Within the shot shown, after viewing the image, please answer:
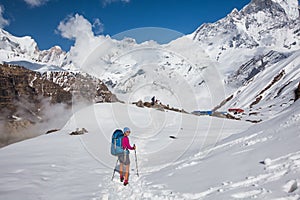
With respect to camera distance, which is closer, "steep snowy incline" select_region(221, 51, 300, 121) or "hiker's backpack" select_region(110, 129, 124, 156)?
"hiker's backpack" select_region(110, 129, 124, 156)

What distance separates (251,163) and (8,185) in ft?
30.4

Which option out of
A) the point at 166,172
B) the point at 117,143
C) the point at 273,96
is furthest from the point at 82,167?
the point at 273,96

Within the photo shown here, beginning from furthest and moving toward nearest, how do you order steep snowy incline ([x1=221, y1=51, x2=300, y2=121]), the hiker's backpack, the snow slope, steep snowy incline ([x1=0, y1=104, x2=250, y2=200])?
steep snowy incline ([x1=221, y1=51, x2=300, y2=121]), the hiker's backpack, steep snowy incline ([x1=0, y1=104, x2=250, y2=200]), the snow slope

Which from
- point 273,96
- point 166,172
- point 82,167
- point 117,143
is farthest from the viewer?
point 273,96

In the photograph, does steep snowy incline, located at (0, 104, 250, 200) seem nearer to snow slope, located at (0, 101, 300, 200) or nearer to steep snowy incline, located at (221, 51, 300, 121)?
snow slope, located at (0, 101, 300, 200)

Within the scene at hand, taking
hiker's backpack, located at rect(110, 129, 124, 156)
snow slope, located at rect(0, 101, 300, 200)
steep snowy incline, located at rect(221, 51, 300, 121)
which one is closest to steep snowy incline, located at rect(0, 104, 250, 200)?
snow slope, located at rect(0, 101, 300, 200)

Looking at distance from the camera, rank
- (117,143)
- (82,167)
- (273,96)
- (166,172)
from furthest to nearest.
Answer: (273,96)
(82,167)
(117,143)
(166,172)

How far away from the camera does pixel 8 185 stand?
10.8 m

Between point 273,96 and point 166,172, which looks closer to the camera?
point 166,172

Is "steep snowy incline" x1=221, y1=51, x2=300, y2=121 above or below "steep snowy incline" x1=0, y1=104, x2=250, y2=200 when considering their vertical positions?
above

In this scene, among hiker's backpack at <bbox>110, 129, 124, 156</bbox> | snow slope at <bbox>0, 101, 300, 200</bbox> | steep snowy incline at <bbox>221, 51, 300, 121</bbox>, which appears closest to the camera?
snow slope at <bbox>0, 101, 300, 200</bbox>

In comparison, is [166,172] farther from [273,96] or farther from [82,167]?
[273,96]

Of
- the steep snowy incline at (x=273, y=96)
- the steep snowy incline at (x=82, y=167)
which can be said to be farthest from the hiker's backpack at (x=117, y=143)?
the steep snowy incline at (x=273, y=96)

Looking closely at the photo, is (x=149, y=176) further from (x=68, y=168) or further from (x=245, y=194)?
(x=245, y=194)
